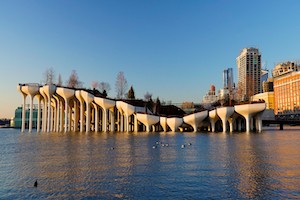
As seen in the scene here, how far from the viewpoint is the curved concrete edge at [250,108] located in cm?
5862

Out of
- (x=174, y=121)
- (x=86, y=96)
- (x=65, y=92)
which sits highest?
(x=65, y=92)

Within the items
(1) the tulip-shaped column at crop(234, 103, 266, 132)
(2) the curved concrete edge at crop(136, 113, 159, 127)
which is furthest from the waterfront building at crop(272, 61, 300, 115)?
(2) the curved concrete edge at crop(136, 113, 159, 127)

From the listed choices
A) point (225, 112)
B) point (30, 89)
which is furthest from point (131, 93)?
point (225, 112)

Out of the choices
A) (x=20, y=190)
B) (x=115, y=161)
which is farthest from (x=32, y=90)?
(x=20, y=190)

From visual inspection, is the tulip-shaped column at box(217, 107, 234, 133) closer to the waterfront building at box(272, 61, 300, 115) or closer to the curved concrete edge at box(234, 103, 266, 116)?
the curved concrete edge at box(234, 103, 266, 116)

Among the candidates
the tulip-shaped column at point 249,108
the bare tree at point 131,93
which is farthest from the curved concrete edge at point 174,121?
the bare tree at point 131,93

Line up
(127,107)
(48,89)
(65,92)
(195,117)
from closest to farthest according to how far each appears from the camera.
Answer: (195,117) < (48,89) < (65,92) < (127,107)

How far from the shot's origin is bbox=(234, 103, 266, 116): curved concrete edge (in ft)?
192

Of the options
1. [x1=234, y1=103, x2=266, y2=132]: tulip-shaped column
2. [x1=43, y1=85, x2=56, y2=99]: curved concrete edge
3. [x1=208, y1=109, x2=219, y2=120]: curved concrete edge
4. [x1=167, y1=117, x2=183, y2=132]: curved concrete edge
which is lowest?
[x1=167, y1=117, x2=183, y2=132]: curved concrete edge

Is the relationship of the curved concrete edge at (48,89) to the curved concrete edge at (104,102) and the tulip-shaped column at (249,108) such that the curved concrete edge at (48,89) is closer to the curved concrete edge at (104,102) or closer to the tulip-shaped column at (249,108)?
the curved concrete edge at (104,102)

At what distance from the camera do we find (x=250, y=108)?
59188mm

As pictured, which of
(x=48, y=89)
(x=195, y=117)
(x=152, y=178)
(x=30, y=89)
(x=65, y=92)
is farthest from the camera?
(x=30, y=89)

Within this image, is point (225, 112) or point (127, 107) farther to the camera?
point (127, 107)

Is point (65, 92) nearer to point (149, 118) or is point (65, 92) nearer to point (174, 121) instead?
point (149, 118)
